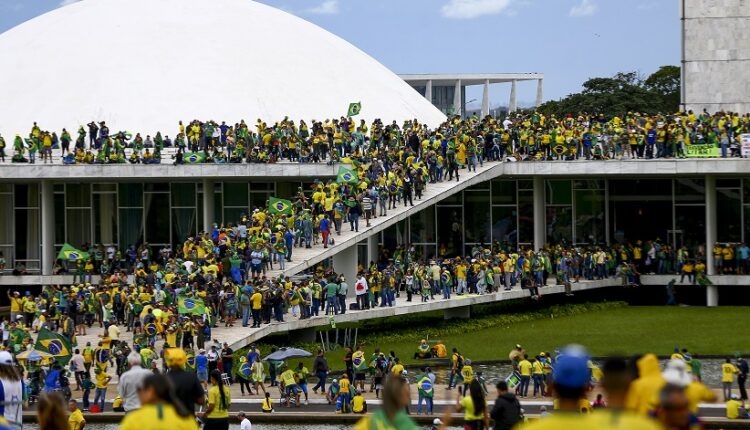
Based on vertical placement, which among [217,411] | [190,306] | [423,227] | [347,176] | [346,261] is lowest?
[217,411]

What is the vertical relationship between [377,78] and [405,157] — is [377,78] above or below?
above

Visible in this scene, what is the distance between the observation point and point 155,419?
332 inches

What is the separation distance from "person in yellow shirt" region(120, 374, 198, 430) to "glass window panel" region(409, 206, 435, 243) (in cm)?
3749

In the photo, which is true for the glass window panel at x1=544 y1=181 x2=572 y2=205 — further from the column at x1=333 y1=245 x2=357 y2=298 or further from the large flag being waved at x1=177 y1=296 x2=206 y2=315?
the large flag being waved at x1=177 y1=296 x2=206 y2=315

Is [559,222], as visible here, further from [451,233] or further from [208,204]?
[208,204]

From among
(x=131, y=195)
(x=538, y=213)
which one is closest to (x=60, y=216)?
(x=131, y=195)

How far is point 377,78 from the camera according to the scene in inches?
2240

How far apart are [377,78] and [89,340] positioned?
28177mm

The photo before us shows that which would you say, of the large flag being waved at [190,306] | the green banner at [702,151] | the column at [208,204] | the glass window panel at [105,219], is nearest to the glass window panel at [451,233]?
the column at [208,204]

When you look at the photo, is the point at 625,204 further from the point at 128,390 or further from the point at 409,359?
the point at 128,390

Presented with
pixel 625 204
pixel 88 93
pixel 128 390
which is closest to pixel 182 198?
pixel 88 93

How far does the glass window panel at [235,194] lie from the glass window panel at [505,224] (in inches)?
337

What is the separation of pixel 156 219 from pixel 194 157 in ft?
14.0

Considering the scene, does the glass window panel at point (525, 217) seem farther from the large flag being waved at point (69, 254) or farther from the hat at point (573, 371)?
the hat at point (573, 371)
